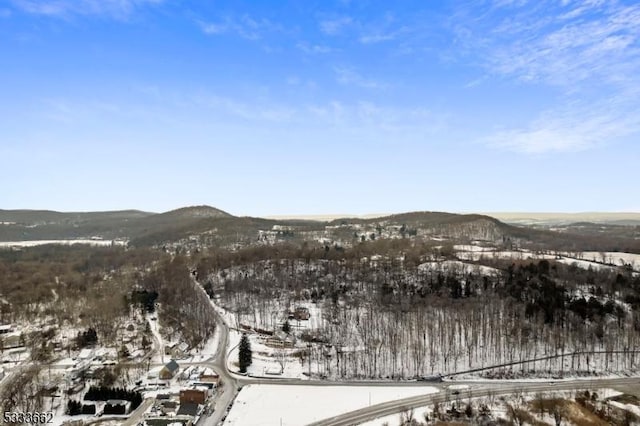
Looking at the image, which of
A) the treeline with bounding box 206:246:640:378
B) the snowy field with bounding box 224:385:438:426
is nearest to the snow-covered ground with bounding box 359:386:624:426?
the snowy field with bounding box 224:385:438:426

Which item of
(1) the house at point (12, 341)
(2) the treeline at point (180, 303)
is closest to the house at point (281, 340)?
(2) the treeline at point (180, 303)

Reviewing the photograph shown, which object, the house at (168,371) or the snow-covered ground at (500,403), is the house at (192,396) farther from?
the snow-covered ground at (500,403)

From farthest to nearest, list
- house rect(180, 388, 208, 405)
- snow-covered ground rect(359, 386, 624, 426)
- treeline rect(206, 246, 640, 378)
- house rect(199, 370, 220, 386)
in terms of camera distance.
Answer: treeline rect(206, 246, 640, 378), house rect(199, 370, 220, 386), house rect(180, 388, 208, 405), snow-covered ground rect(359, 386, 624, 426)

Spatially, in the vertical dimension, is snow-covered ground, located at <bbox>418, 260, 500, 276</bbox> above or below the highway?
above

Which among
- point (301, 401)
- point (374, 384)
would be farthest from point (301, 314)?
point (301, 401)

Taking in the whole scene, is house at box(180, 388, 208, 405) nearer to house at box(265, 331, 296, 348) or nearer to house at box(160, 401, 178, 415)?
house at box(160, 401, 178, 415)

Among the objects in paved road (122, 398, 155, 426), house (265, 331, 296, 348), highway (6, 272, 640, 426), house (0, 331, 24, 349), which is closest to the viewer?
paved road (122, 398, 155, 426)

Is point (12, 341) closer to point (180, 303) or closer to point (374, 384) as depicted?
point (180, 303)
